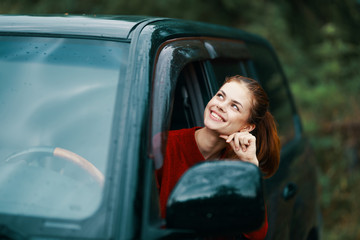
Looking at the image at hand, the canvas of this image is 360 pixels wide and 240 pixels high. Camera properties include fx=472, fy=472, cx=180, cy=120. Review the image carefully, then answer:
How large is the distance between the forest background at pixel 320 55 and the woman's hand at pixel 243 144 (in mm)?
3320

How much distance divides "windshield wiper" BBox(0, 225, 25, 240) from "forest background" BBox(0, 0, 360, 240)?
3878mm

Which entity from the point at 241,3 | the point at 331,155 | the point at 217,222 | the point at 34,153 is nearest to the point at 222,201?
the point at 217,222

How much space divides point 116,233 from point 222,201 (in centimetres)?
35

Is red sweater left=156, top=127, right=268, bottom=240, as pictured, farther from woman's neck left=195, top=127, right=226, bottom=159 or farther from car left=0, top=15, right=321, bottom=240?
car left=0, top=15, right=321, bottom=240

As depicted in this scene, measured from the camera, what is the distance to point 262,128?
2217 mm

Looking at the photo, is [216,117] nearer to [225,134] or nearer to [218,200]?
[225,134]

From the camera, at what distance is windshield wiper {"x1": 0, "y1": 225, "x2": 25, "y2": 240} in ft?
4.62

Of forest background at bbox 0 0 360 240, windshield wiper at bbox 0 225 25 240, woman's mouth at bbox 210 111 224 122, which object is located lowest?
windshield wiper at bbox 0 225 25 240

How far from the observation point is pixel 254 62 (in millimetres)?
3176

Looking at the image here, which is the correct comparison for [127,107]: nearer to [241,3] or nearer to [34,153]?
[34,153]

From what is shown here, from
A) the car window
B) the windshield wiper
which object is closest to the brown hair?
the car window

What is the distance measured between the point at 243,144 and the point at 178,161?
0.92ft

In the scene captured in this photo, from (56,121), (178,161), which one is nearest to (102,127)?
(56,121)

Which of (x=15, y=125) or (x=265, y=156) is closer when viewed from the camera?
(x=15, y=125)
